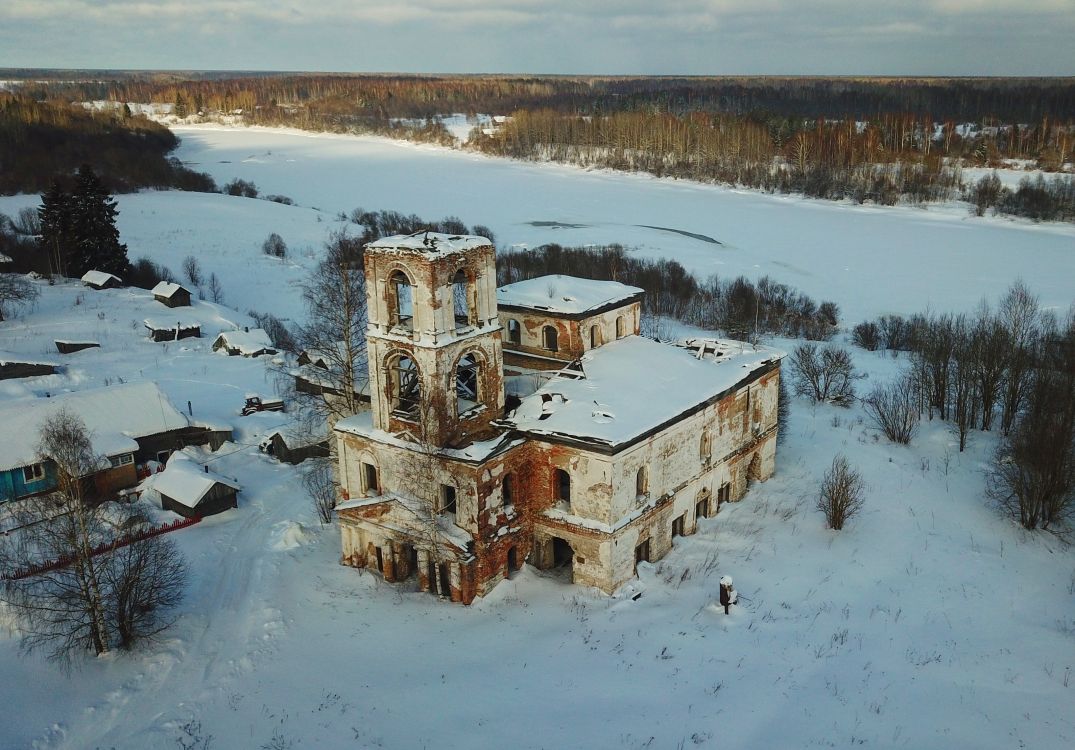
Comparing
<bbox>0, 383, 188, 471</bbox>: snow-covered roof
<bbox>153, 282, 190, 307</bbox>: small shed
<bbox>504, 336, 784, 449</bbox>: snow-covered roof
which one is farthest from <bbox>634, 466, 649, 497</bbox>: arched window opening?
<bbox>153, 282, 190, 307</bbox>: small shed

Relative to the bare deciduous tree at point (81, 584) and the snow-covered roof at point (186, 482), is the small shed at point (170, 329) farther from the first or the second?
the bare deciduous tree at point (81, 584)

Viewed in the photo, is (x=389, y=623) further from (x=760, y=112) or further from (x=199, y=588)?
(x=760, y=112)

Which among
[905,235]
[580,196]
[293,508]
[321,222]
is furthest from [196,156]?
[293,508]

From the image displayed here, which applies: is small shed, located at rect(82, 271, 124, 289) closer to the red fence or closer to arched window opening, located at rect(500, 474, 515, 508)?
the red fence

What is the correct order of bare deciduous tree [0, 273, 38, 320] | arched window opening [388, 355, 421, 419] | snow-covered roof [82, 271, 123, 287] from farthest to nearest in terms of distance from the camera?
snow-covered roof [82, 271, 123, 287], bare deciduous tree [0, 273, 38, 320], arched window opening [388, 355, 421, 419]

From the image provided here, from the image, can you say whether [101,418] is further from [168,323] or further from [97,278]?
[97,278]

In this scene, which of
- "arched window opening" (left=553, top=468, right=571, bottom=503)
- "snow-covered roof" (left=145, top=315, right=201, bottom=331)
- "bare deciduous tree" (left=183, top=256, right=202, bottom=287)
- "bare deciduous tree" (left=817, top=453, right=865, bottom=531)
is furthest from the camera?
A: "bare deciduous tree" (left=183, top=256, right=202, bottom=287)
